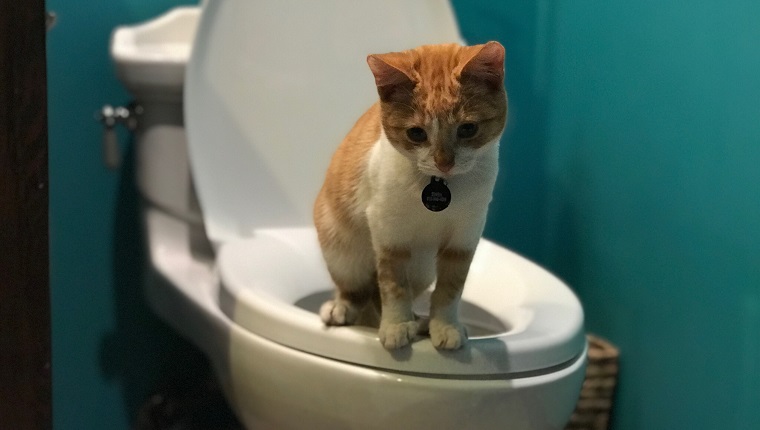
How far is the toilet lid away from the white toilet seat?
7 centimetres

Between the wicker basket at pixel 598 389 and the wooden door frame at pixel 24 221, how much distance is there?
854 millimetres

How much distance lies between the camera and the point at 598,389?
3.99 feet

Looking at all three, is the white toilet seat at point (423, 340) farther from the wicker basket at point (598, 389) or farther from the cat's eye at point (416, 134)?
the wicker basket at point (598, 389)

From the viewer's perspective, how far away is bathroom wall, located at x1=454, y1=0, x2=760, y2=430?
0.95 metres

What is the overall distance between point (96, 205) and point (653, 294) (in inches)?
34.8

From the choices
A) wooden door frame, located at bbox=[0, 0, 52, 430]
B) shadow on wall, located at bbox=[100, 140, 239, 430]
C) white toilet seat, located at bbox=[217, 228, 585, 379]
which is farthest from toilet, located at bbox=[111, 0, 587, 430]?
wooden door frame, located at bbox=[0, 0, 52, 430]

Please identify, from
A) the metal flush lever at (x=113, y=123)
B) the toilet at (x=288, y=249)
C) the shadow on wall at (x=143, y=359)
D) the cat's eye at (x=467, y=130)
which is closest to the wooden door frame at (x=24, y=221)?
the toilet at (x=288, y=249)

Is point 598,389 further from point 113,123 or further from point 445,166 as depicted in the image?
point 113,123

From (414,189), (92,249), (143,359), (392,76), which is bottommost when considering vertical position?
(143,359)

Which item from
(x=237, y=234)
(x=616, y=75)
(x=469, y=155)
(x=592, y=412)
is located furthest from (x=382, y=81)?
(x=592, y=412)

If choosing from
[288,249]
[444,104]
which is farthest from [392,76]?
[288,249]

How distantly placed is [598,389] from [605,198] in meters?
0.31

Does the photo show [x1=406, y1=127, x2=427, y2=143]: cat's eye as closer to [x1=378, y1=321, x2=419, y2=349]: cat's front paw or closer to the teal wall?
[x1=378, y1=321, x2=419, y2=349]: cat's front paw

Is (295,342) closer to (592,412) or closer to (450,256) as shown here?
(450,256)
